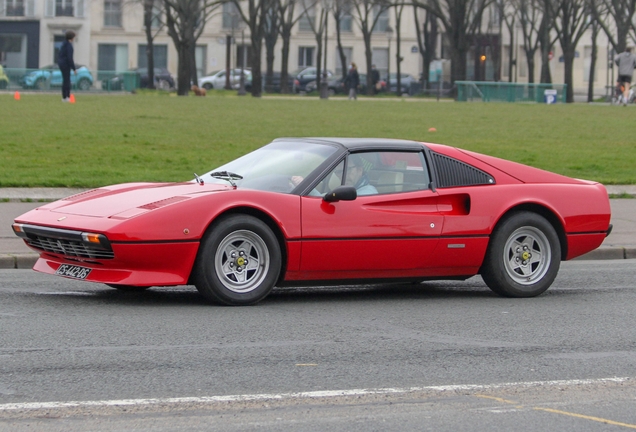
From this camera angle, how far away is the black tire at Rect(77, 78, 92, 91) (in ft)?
161

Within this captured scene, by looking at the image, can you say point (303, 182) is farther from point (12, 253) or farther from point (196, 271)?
point (12, 253)

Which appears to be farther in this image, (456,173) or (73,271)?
(456,173)

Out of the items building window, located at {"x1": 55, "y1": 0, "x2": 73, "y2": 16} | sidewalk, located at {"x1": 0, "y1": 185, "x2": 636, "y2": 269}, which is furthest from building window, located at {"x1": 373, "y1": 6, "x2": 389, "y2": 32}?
sidewalk, located at {"x1": 0, "y1": 185, "x2": 636, "y2": 269}

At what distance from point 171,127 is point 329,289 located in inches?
568

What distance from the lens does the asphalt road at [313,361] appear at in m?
5.01

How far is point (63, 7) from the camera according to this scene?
7775 centimetres

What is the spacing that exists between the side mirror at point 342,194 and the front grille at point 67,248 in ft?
5.45

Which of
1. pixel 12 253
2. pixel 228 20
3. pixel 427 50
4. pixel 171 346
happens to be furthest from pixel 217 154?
pixel 228 20

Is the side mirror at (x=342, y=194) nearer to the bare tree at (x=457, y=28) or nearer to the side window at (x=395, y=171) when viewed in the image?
the side window at (x=395, y=171)

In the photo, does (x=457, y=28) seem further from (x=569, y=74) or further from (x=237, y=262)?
(x=237, y=262)

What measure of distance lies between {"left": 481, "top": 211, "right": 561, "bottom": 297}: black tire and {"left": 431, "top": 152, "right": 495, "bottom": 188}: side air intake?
39 cm

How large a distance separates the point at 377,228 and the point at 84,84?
43244 mm

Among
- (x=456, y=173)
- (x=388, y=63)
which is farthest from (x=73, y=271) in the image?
(x=388, y=63)

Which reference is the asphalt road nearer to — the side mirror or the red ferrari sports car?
the red ferrari sports car
